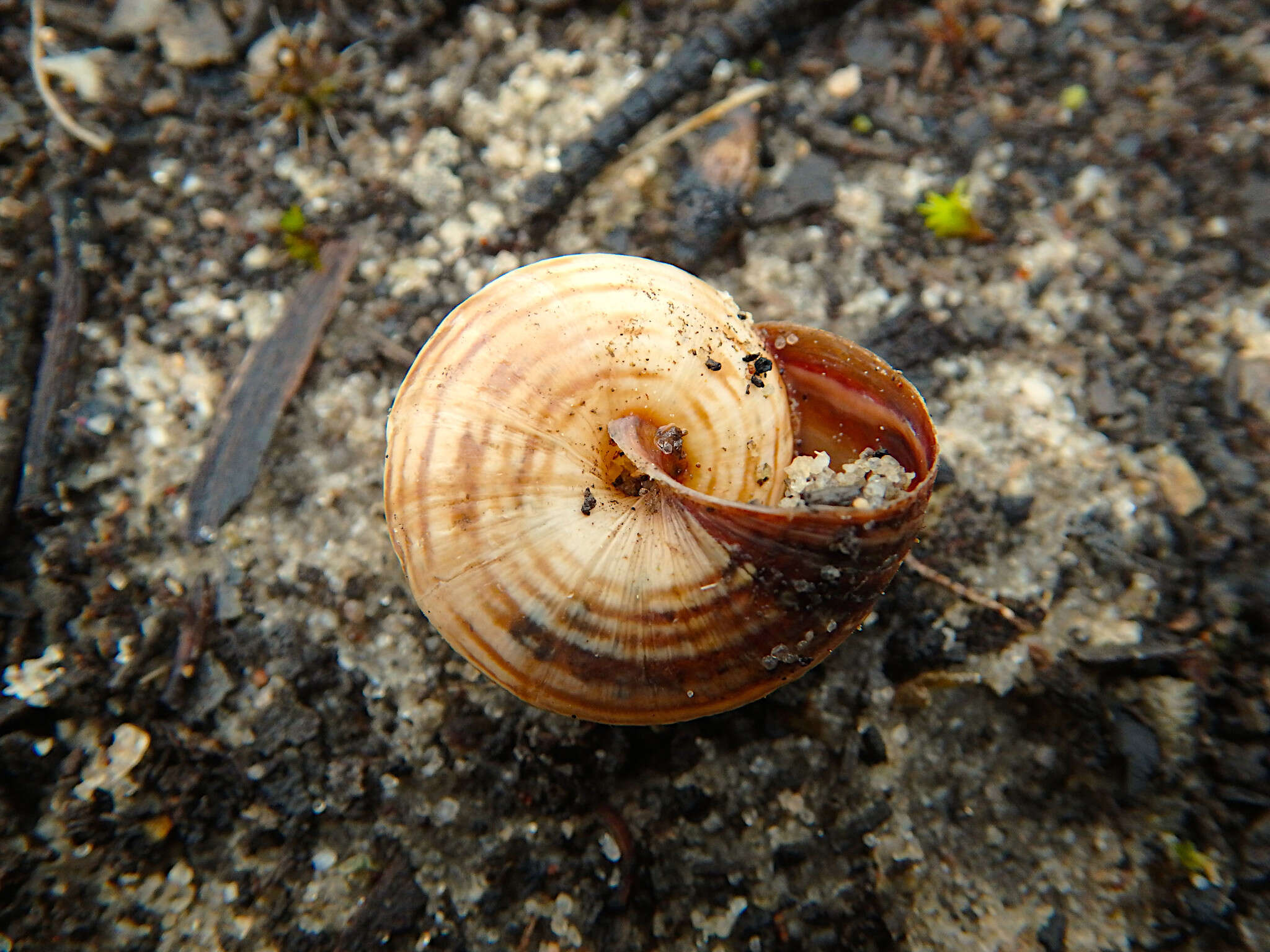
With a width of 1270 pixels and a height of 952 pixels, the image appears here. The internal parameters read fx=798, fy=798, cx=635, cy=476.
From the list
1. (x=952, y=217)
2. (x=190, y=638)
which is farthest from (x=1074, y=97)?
(x=190, y=638)

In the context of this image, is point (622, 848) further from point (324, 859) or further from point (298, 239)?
point (298, 239)

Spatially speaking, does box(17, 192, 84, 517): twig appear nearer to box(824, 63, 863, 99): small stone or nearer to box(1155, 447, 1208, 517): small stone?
box(824, 63, 863, 99): small stone

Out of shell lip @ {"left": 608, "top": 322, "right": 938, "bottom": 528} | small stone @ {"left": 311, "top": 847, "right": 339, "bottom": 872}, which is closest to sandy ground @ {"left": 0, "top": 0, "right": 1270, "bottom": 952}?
small stone @ {"left": 311, "top": 847, "right": 339, "bottom": 872}

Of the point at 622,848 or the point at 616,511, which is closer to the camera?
the point at 616,511

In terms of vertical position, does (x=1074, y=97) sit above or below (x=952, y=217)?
above

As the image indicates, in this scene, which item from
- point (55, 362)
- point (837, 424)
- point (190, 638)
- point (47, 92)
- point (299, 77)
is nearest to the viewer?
point (837, 424)

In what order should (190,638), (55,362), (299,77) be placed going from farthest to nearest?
(299,77) → (55,362) → (190,638)

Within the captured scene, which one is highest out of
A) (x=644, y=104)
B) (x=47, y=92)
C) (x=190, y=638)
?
(x=47, y=92)
